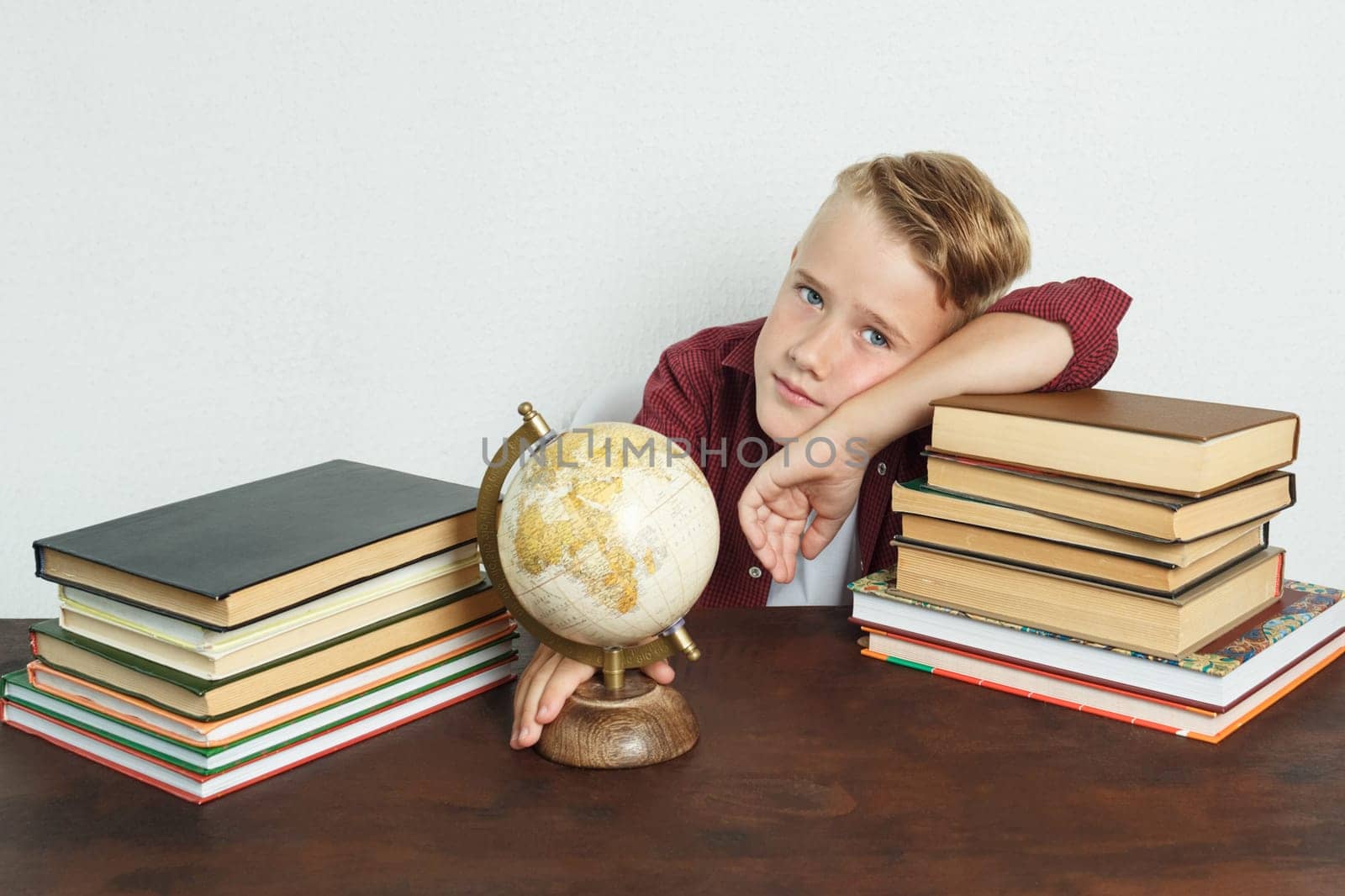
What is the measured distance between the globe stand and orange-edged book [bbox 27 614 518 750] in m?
0.11

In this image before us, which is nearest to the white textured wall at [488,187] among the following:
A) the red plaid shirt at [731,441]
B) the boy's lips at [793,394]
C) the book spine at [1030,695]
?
the red plaid shirt at [731,441]

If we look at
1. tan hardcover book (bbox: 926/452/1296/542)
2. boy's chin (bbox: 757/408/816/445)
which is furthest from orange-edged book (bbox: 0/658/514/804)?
boy's chin (bbox: 757/408/816/445)

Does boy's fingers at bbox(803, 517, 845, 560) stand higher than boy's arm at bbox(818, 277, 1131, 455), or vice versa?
boy's arm at bbox(818, 277, 1131, 455)

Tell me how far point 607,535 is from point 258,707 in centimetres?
30

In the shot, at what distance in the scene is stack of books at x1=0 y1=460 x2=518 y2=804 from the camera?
3.01ft

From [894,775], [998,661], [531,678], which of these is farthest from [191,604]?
[998,661]

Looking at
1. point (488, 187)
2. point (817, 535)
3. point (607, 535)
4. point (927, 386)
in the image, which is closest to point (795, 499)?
point (817, 535)

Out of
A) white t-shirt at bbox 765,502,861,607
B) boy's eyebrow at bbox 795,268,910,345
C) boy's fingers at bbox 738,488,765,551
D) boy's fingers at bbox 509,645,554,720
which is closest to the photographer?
boy's fingers at bbox 509,645,554,720

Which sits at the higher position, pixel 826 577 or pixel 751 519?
pixel 751 519

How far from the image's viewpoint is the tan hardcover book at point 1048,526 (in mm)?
1058

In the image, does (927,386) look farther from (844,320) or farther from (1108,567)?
(1108,567)

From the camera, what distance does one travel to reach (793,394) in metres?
1.59

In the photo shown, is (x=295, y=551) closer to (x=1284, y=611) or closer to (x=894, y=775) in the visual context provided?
(x=894, y=775)

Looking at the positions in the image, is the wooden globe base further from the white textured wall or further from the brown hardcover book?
the white textured wall
